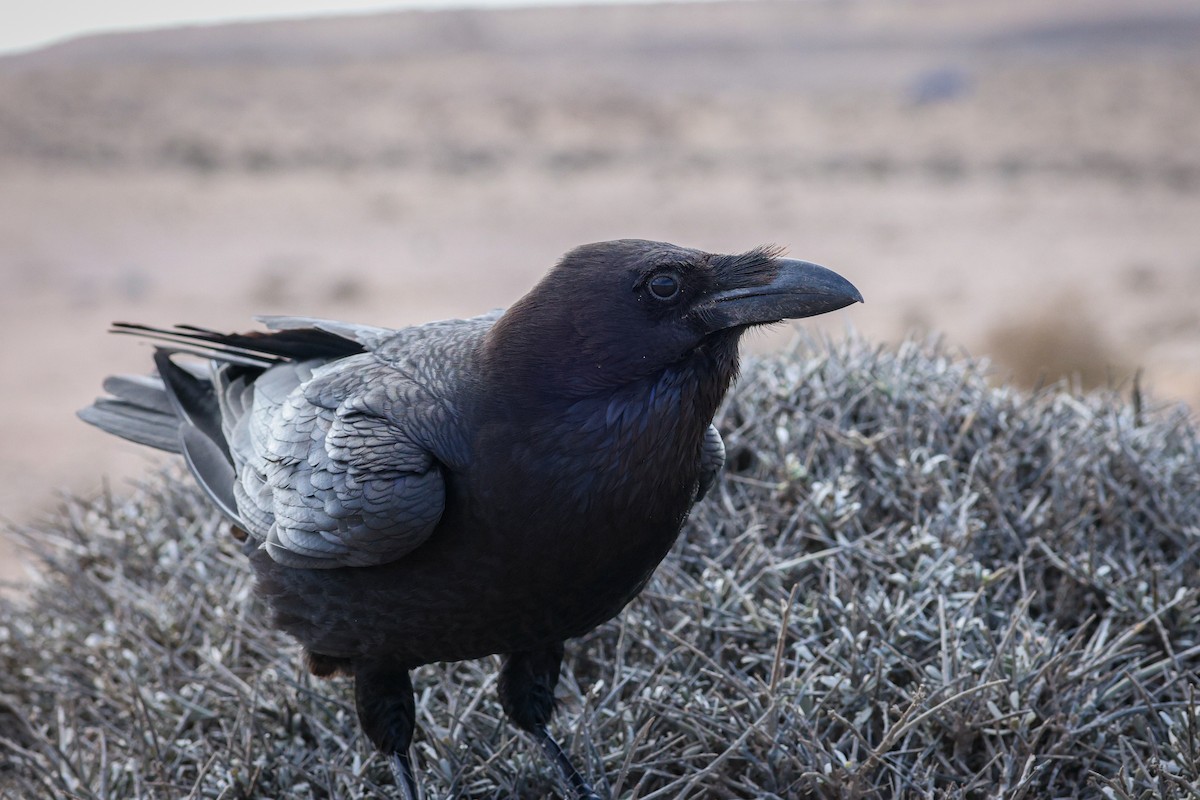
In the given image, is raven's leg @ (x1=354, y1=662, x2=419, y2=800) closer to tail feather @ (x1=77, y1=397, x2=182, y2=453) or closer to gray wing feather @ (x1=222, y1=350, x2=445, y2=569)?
gray wing feather @ (x1=222, y1=350, x2=445, y2=569)

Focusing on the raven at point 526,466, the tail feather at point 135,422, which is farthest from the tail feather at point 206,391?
the raven at point 526,466

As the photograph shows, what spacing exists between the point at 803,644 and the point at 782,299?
1.01 metres

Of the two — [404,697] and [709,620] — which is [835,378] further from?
[404,697]

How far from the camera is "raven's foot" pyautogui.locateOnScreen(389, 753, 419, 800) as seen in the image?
93.7 inches

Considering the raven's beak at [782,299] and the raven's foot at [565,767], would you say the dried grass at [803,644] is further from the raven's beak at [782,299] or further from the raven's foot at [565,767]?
the raven's beak at [782,299]

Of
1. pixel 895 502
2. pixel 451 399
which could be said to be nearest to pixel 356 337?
pixel 451 399

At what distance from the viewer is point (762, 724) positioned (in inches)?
91.0

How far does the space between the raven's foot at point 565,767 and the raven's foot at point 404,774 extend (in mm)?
313

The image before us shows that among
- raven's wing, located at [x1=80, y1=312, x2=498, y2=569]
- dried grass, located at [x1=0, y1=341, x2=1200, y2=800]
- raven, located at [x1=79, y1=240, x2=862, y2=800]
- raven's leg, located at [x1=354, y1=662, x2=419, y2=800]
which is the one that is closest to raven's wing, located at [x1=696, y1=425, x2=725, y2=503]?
raven, located at [x1=79, y1=240, x2=862, y2=800]

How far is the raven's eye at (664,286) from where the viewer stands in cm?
208

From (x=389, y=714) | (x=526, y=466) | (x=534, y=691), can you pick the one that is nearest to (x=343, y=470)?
(x=526, y=466)

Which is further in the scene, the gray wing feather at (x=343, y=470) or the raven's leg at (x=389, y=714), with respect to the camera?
the raven's leg at (x=389, y=714)

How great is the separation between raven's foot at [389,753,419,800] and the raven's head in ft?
3.29

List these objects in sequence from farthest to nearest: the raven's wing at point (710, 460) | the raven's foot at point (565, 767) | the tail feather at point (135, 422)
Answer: the tail feather at point (135, 422) → the raven's wing at point (710, 460) → the raven's foot at point (565, 767)
